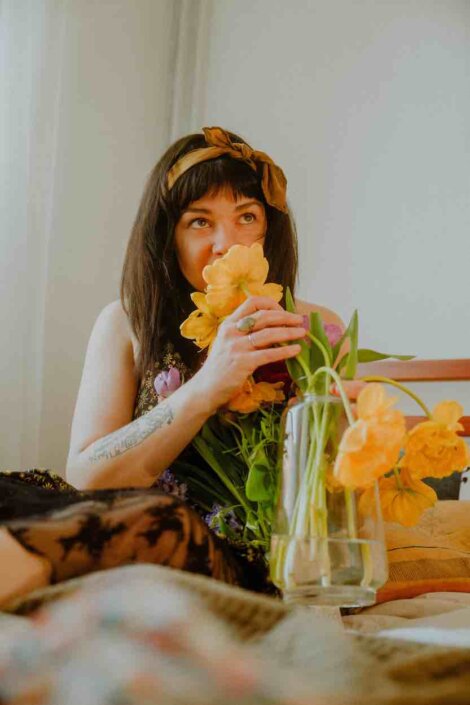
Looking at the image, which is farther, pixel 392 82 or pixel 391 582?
pixel 392 82

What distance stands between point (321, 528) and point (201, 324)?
1.04ft

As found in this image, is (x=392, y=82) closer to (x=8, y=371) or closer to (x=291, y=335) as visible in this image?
(x=8, y=371)

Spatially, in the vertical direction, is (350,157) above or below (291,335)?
above

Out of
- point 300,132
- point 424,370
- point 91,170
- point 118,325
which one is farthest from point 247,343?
point 300,132

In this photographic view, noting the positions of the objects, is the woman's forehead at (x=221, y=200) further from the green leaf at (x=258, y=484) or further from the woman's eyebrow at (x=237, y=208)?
the green leaf at (x=258, y=484)

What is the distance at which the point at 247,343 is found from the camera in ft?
3.05

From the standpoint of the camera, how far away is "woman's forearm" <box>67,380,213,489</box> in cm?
107

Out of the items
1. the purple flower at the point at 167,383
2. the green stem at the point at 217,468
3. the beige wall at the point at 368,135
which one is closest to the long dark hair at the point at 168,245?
the purple flower at the point at 167,383

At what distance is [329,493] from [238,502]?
13.1 inches

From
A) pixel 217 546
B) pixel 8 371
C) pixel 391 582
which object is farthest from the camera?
pixel 8 371

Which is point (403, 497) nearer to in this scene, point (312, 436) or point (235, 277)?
point (312, 436)

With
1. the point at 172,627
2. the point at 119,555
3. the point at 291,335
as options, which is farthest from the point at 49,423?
the point at 172,627

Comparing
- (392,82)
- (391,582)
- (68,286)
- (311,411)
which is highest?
(392,82)

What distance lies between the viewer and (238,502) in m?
1.04
